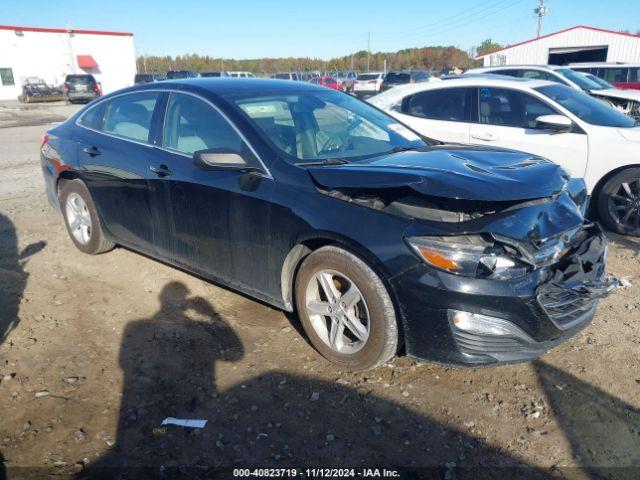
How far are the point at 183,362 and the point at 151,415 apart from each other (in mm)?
551

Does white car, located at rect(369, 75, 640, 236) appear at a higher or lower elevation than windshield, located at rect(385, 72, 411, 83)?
lower

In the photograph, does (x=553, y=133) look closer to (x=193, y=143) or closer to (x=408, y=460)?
(x=193, y=143)

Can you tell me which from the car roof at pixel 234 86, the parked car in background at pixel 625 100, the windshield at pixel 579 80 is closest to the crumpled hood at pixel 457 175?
the car roof at pixel 234 86

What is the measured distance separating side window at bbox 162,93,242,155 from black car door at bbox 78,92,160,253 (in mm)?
221

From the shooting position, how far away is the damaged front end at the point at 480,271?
275 centimetres

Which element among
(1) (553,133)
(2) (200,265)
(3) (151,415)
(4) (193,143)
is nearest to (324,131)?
(4) (193,143)

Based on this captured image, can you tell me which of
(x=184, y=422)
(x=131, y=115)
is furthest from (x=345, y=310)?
(x=131, y=115)

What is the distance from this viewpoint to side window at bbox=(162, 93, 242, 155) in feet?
12.1

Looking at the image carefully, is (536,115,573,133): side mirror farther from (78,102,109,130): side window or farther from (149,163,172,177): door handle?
(78,102,109,130): side window

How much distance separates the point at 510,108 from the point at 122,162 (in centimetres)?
460

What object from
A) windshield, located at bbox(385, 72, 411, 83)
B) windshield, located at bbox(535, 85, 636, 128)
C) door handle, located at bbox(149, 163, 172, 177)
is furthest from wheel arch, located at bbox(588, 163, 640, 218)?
windshield, located at bbox(385, 72, 411, 83)

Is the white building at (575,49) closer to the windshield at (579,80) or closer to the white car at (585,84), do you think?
the white car at (585,84)

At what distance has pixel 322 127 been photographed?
388 cm

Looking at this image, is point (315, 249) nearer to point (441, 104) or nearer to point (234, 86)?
point (234, 86)
